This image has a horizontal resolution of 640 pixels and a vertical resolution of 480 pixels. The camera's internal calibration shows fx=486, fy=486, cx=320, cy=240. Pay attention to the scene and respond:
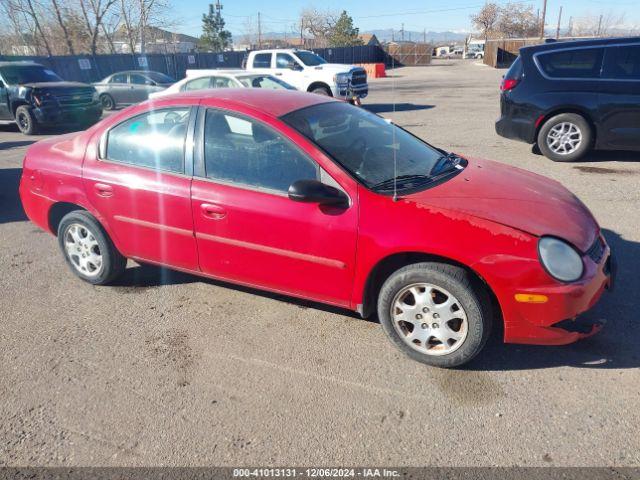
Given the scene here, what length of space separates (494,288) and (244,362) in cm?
159

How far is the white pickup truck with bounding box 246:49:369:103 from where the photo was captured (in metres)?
15.3

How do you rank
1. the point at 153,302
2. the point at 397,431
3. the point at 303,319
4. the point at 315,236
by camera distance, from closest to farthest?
the point at 397,431, the point at 315,236, the point at 303,319, the point at 153,302

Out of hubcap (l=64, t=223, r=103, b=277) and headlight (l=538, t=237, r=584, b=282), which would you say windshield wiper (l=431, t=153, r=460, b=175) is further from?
hubcap (l=64, t=223, r=103, b=277)

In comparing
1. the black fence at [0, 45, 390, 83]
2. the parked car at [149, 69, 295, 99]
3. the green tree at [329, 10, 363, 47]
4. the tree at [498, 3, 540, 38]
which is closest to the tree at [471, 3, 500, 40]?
the tree at [498, 3, 540, 38]

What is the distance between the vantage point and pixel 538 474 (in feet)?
7.30

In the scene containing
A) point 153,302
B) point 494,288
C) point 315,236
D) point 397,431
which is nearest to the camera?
point 397,431

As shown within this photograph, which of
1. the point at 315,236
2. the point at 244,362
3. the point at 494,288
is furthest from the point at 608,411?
the point at 244,362

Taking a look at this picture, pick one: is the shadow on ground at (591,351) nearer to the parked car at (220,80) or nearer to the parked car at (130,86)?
the parked car at (220,80)

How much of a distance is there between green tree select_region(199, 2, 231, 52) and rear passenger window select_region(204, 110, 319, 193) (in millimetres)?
56969

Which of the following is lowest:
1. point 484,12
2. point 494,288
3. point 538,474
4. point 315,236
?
point 538,474

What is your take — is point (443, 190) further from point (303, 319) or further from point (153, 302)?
point (153, 302)

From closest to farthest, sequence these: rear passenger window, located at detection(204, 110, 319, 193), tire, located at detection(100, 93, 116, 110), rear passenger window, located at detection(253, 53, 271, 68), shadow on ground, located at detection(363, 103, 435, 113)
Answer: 1. rear passenger window, located at detection(204, 110, 319, 193)
2. shadow on ground, located at detection(363, 103, 435, 113)
3. rear passenger window, located at detection(253, 53, 271, 68)
4. tire, located at detection(100, 93, 116, 110)

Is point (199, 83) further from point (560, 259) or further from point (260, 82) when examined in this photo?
point (560, 259)

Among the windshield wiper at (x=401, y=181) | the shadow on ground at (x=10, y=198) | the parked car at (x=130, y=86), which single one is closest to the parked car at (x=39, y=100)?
the shadow on ground at (x=10, y=198)
